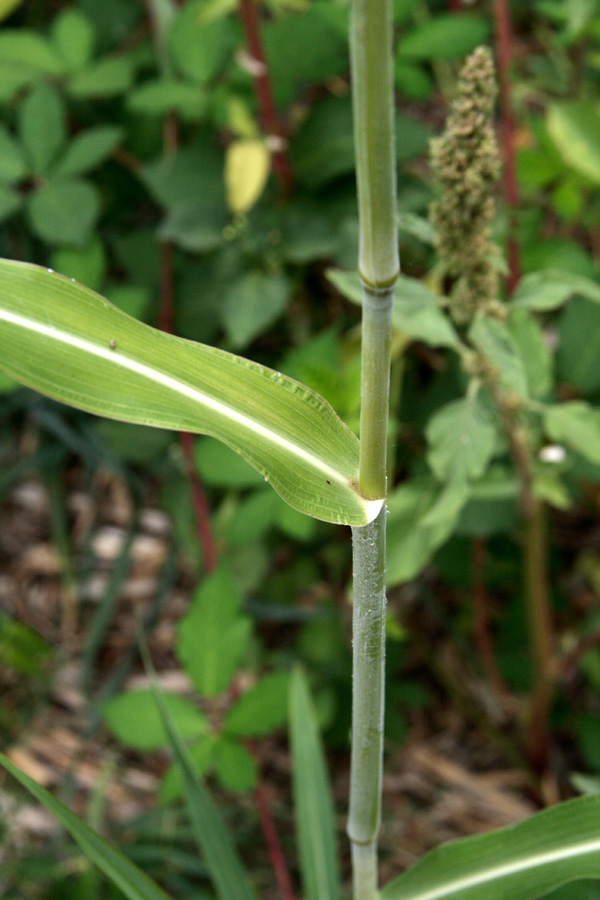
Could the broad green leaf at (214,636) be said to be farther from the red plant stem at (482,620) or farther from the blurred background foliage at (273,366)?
the red plant stem at (482,620)

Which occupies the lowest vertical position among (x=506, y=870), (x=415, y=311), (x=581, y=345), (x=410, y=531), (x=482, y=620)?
(x=482, y=620)

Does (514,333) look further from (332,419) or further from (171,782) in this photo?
(171,782)

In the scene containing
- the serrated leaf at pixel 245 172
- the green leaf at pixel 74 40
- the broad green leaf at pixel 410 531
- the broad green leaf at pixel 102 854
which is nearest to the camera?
the broad green leaf at pixel 102 854

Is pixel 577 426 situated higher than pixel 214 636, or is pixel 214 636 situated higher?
pixel 577 426

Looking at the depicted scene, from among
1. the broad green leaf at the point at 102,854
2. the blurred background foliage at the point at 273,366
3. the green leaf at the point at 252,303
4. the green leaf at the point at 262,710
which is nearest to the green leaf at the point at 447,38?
the blurred background foliage at the point at 273,366

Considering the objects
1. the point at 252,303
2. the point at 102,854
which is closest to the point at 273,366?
the point at 252,303

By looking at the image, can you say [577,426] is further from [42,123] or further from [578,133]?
[42,123]

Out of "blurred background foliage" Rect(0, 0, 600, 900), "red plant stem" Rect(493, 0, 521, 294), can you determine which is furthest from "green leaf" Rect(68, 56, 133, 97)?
"red plant stem" Rect(493, 0, 521, 294)
